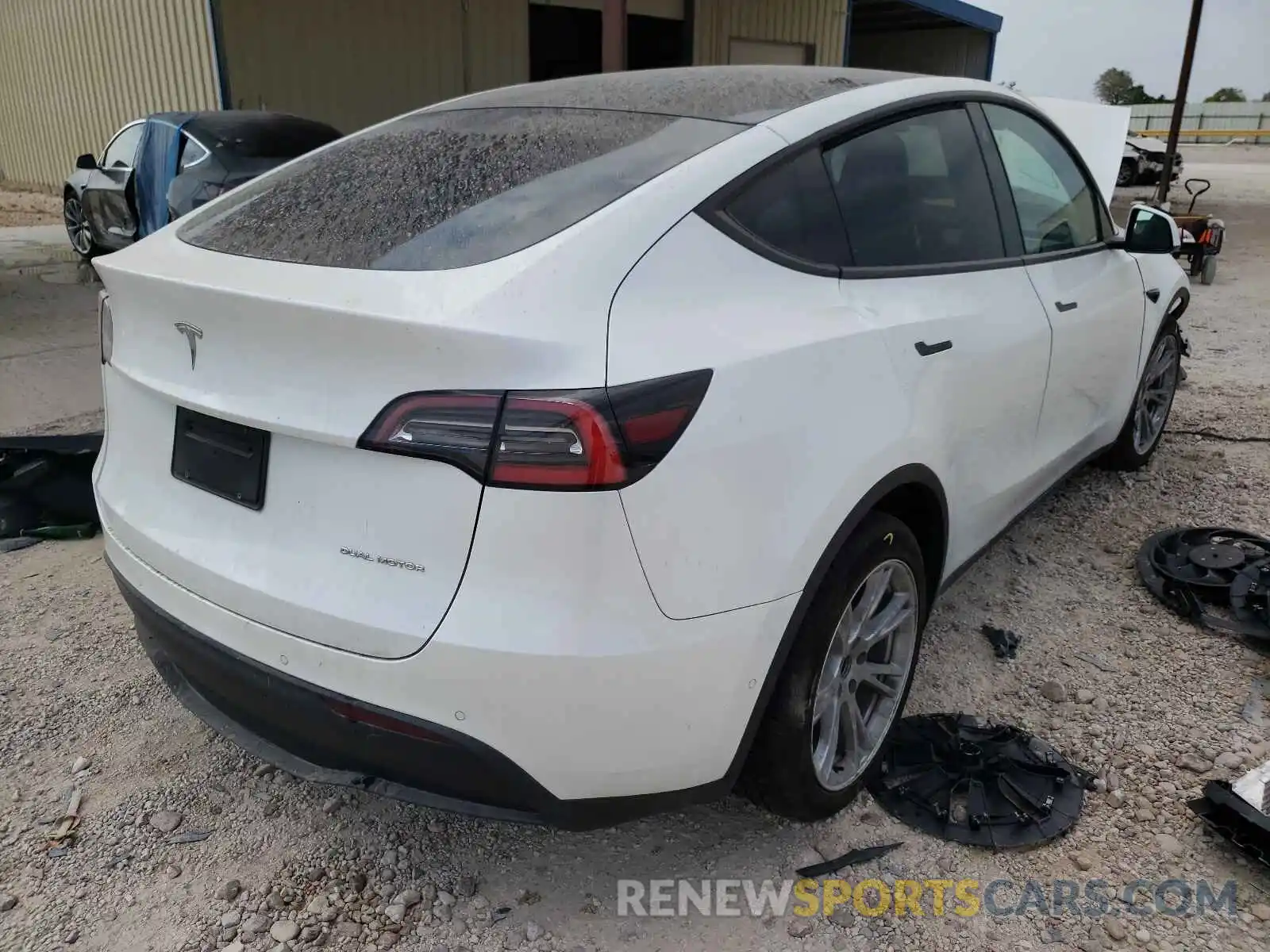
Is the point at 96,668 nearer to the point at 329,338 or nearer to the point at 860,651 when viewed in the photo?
the point at 329,338

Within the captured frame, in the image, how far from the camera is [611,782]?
178 cm

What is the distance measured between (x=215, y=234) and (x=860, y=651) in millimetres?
1804

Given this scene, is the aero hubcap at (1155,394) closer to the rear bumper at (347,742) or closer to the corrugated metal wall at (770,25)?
the rear bumper at (347,742)

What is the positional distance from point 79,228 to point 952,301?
11042 millimetres

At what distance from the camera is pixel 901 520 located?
242 cm

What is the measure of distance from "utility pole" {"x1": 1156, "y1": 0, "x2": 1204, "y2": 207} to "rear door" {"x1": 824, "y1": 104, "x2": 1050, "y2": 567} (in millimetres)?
13019

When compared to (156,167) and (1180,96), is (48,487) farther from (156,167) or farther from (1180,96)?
(1180,96)

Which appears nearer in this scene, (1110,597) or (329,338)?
(329,338)

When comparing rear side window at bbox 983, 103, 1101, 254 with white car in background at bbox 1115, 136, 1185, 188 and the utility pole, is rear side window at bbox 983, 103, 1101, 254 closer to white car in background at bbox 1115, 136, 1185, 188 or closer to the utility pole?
the utility pole

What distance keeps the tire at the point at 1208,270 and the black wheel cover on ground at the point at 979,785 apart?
30.0 ft

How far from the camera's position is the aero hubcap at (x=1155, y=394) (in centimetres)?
434

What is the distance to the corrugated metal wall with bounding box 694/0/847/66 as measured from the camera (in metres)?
17.3

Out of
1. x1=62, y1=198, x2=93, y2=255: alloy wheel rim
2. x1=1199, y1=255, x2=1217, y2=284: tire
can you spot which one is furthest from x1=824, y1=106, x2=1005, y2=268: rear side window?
x1=62, y1=198, x2=93, y2=255: alloy wheel rim

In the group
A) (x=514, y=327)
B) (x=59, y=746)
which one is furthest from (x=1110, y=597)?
(x=59, y=746)
